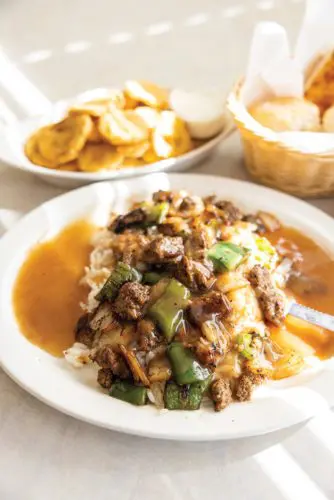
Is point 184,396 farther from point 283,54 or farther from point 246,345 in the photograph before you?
point 283,54

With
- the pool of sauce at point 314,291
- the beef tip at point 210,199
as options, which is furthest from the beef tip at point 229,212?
the pool of sauce at point 314,291

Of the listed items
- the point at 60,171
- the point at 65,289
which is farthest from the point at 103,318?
the point at 60,171

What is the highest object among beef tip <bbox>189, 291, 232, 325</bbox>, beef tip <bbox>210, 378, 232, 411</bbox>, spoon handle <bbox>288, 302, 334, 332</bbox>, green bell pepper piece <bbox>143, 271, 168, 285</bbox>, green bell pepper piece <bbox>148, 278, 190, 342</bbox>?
green bell pepper piece <bbox>148, 278, 190, 342</bbox>

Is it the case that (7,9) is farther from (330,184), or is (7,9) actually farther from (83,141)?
(330,184)

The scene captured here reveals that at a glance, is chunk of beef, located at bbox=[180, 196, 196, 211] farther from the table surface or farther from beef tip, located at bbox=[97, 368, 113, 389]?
beef tip, located at bbox=[97, 368, 113, 389]

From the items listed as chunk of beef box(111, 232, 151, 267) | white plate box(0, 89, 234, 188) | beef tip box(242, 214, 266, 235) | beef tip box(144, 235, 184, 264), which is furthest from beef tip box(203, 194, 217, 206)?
beef tip box(144, 235, 184, 264)

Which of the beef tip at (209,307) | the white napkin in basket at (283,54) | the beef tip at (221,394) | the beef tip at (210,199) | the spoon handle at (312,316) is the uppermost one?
the white napkin in basket at (283,54)

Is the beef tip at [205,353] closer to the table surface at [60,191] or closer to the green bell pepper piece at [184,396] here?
the green bell pepper piece at [184,396]
